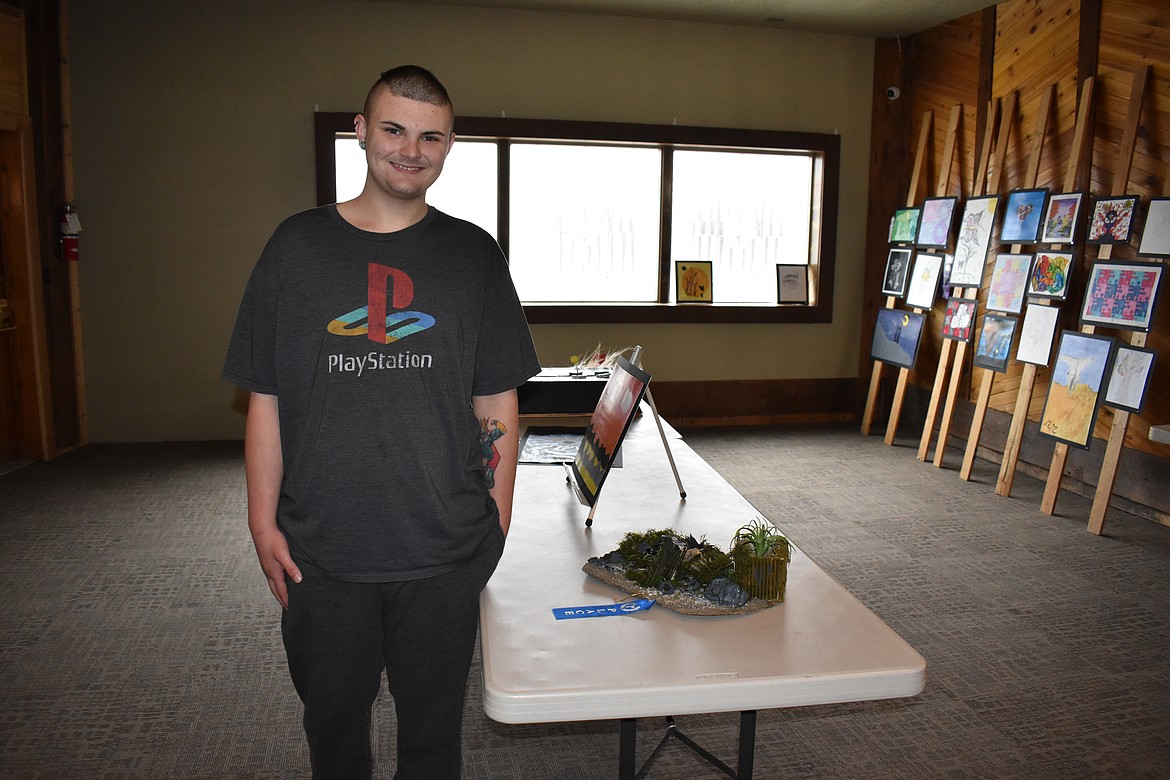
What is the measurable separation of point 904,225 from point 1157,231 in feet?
7.11

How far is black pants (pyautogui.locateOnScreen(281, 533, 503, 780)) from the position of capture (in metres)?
1.56

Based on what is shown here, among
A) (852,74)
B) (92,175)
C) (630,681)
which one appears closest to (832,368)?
(852,74)

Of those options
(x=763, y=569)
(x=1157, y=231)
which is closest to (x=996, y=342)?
(x=1157, y=231)

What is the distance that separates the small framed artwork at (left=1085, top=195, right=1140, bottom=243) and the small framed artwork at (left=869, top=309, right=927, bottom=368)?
5.07 ft

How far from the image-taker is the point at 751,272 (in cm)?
684

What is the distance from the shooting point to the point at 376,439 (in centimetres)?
151

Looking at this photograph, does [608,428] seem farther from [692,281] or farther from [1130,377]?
[692,281]

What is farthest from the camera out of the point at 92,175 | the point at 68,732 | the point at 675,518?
the point at 92,175

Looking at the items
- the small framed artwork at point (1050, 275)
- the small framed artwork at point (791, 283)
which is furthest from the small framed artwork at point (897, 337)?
the small framed artwork at point (1050, 275)

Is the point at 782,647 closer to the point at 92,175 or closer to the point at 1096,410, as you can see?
the point at 1096,410

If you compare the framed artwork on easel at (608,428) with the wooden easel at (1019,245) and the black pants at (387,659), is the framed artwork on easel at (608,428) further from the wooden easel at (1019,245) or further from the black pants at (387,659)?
the wooden easel at (1019,245)

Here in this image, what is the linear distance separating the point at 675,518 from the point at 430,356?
1.03 m

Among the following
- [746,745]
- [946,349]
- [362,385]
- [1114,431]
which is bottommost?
[746,745]

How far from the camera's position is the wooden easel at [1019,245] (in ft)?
17.0
